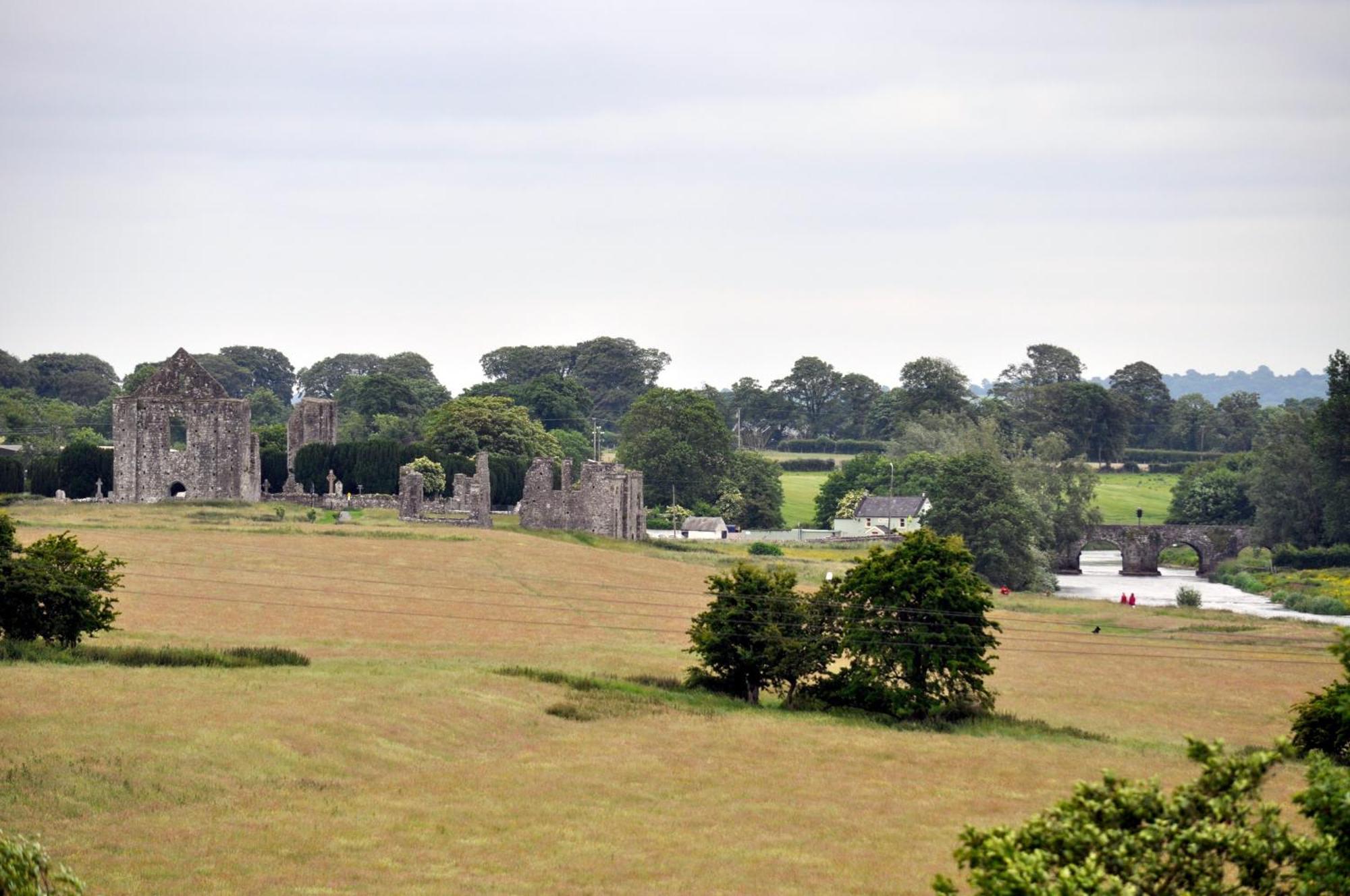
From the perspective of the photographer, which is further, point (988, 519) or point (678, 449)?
point (678, 449)

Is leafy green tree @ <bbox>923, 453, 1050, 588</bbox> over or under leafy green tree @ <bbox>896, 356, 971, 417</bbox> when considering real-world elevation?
under

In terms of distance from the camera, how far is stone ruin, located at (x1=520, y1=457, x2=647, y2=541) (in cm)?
8825

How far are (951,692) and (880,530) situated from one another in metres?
67.3

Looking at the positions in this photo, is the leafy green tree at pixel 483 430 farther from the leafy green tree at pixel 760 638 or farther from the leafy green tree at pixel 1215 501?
the leafy green tree at pixel 760 638

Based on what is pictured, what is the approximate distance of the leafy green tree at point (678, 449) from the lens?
12250 cm

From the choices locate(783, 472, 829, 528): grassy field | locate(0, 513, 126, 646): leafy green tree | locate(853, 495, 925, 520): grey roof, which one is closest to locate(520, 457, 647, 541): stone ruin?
locate(853, 495, 925, 520): grey roof

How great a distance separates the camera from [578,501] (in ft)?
292

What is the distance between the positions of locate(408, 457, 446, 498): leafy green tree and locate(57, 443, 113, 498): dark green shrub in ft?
59.6

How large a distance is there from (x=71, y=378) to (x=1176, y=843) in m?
185

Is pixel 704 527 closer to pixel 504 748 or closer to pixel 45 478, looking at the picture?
pixel 45 478

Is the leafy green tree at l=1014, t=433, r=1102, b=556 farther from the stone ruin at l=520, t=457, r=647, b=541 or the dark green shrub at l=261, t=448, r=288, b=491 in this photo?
the dark green shrub at l=261, t=448, r=288, b=491

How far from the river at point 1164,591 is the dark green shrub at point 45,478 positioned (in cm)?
5957

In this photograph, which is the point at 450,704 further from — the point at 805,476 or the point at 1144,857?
the point at 805,476

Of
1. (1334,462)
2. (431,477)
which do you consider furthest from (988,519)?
(431,477)
